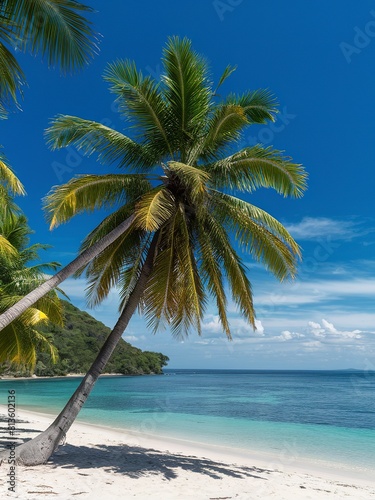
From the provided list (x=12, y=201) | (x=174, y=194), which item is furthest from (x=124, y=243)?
(x=12, y=201)

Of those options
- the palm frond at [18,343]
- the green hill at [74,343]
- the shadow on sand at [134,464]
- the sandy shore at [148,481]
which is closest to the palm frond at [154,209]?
the sandy shore at [148,481]

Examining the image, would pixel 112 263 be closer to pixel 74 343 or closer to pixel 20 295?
pixel 20 295

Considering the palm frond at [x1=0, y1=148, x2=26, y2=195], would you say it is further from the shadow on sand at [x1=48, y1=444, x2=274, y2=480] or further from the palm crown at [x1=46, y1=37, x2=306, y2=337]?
the shadow on sand at [x1=48, y1=444, x2=274, y2=480]

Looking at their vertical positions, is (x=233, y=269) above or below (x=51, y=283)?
above

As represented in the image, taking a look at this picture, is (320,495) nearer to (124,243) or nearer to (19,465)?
(19,465)

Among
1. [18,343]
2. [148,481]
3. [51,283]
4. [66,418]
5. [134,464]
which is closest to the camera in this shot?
[51,283]

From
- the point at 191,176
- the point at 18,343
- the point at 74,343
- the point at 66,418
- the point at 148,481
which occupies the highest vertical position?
the point at 74,343

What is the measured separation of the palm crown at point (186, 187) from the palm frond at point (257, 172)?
0.8 inches

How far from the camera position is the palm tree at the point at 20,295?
13.5 metres

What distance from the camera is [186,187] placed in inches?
374

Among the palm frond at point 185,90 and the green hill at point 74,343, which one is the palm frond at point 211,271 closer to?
the palm frond at point 185,90

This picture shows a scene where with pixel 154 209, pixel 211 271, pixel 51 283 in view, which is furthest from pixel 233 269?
pixel 51 283

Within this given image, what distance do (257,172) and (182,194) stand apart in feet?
5.31

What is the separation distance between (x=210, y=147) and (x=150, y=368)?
358 feet
